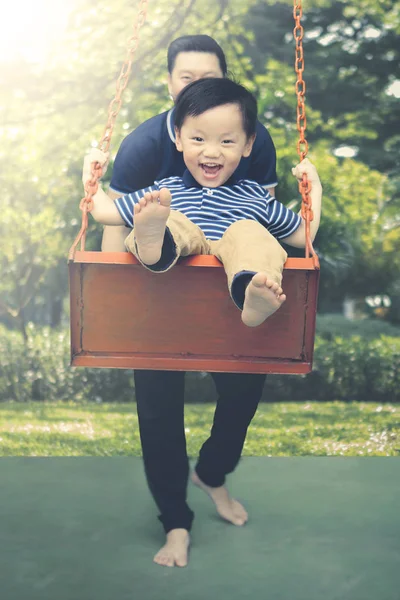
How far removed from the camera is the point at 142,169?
2.62 metres

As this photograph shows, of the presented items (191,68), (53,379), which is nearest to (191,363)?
(191,68)

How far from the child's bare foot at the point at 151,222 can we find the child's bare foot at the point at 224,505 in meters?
1.23

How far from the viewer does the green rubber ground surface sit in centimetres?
236

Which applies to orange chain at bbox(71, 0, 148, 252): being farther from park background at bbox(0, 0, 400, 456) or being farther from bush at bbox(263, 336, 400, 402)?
bush at bbox(263, 336, 400, 402)

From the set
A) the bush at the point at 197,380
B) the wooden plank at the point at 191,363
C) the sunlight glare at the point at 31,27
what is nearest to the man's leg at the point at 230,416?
the wooden plank at the point at 191,363

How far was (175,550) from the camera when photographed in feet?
8.37

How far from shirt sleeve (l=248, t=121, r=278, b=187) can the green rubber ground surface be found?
131 cm

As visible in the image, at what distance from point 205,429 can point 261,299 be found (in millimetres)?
4951

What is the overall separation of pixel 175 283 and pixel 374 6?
9293 mm

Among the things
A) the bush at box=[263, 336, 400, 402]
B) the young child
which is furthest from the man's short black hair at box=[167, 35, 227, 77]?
the bush at box=[263, 336, 400, 402]

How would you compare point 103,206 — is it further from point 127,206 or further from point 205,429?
point 205,429

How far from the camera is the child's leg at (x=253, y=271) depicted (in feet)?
6.39

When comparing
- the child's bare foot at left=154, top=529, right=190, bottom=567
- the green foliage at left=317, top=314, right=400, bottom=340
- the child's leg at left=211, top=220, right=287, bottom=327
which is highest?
the child's leg at left=211, top=220, right=287, bottom=327

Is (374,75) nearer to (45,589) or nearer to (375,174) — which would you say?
(375,174)
